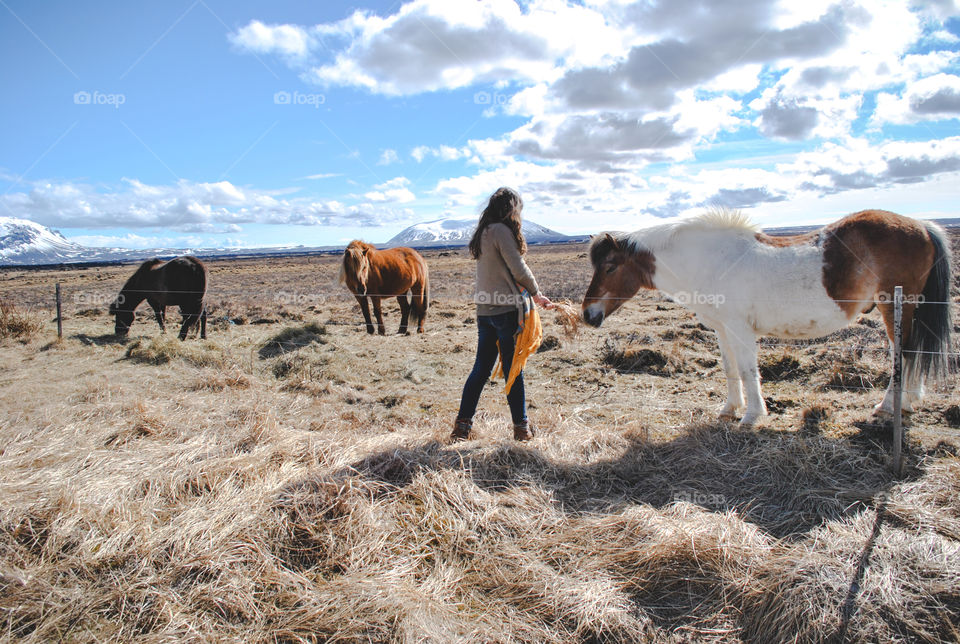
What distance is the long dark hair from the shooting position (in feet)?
12.1

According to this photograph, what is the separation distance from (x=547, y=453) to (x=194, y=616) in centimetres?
239

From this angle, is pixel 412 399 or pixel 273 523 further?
pixel 412 399

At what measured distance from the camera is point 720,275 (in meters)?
4.25

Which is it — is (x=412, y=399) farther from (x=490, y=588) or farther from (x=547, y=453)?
(x=490, y=588)

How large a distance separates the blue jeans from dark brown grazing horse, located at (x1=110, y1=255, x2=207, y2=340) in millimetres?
8038

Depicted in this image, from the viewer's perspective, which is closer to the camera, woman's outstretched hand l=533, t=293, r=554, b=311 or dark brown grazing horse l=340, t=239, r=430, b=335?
woman's outstretched hand l=533, t=293, r=554, b=311

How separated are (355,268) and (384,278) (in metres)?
0.90

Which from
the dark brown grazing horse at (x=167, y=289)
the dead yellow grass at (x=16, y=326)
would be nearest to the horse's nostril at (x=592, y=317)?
the dark brown grazing horse at (x=167, y=289)

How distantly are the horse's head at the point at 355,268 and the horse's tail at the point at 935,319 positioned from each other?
8.10 meters

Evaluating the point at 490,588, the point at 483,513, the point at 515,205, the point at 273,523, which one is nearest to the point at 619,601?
the point at 490,588

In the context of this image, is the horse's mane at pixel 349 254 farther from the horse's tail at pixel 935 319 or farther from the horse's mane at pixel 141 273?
the horse's tail at pixel 935 319

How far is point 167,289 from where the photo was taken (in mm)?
10320

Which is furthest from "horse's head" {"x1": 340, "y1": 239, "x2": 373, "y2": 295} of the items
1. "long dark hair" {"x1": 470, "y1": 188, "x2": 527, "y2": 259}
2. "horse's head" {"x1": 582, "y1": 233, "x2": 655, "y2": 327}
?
"long dark hair" {"x1": 470, "y1": 188, "x2": 527, "y2": 259}

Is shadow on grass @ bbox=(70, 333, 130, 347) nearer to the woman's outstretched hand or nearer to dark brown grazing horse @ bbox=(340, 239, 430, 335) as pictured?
dark brown grazing horse @ bbox=(340, 239, 430, 335)
